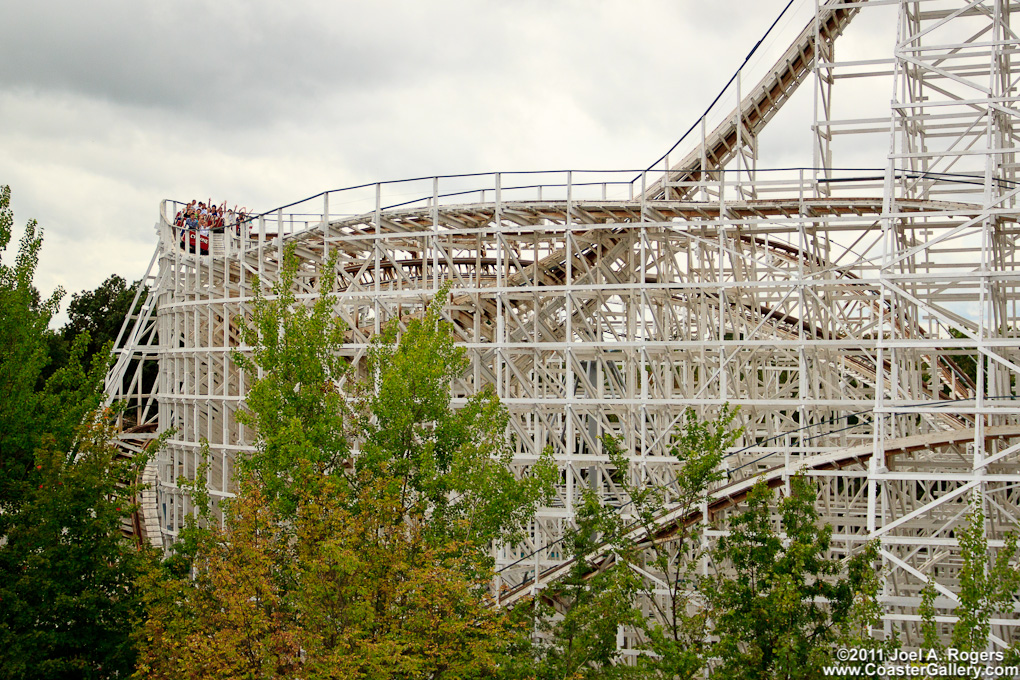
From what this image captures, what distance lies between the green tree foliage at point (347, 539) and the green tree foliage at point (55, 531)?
134 cm

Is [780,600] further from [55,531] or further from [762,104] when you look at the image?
[762,104]

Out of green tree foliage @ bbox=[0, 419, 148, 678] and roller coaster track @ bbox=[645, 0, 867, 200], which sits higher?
roller coaster track @ bbox=[645, 0, 867, 200]

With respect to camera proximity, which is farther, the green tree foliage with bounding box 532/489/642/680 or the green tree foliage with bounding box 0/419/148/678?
the green tree foliage with bounding box 0/419/148/678

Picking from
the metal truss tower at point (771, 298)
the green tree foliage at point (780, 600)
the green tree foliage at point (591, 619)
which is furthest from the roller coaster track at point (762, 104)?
the green tree foliage at point (780, 600)

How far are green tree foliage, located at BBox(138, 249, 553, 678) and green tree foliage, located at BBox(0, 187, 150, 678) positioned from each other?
1.34 metres

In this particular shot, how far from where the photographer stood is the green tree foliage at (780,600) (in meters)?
11.1

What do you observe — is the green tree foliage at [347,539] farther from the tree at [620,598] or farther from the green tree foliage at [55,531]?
the green tree foliage at [55,531]

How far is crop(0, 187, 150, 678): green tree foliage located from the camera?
48.2 ft

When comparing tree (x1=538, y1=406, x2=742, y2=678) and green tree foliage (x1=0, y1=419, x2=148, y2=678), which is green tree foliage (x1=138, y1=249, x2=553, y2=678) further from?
green tree foliage (x1=0, y1=419, x2=148, y2=678)

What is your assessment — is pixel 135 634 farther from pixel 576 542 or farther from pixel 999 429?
pixel 999 429

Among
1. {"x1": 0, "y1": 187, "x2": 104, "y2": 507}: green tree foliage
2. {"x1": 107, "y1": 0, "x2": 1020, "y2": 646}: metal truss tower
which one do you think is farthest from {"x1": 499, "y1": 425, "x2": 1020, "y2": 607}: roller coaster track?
{"x1": 0, "y1": 187, "x2": 104, "y2": 507}: green tree foliage

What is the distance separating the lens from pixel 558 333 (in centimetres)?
2242

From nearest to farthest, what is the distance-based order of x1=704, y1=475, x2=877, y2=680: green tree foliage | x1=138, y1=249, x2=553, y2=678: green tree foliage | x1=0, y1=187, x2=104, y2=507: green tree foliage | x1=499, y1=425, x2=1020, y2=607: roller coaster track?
x1=704, y1=475, x2=877, y2=680: green tree foliage → x1=138, y1=249, x2=553, y2=678: green tree foliage → x1=499, y1=425, x2=1020, y2=607: roller coaster track → x1=0, y1=187, x2=104, y2=507: green tree foliage

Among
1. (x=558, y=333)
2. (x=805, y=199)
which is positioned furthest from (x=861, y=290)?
(x=558, y=333)
